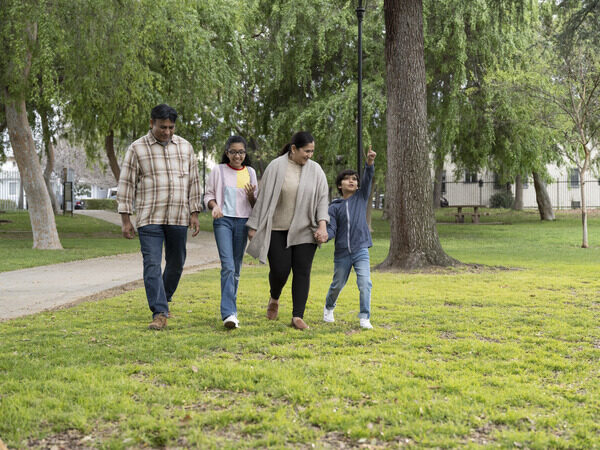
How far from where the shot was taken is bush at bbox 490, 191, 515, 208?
47219 mm

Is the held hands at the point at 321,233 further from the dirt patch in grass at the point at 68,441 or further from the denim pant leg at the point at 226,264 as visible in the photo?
the dirt patch in grass at the point at 68,441

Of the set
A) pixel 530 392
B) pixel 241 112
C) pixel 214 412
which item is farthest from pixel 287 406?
pixel 241 112

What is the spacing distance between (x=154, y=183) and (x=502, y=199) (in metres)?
43.5

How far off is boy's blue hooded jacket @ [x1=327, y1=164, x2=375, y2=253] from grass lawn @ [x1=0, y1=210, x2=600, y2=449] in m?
0.84

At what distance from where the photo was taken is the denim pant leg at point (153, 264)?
6727 mm

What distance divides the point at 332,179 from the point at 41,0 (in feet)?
37.2

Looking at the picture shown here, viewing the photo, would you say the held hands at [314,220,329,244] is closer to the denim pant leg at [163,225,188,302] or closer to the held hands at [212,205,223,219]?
the held hands at [212,205,223,219]

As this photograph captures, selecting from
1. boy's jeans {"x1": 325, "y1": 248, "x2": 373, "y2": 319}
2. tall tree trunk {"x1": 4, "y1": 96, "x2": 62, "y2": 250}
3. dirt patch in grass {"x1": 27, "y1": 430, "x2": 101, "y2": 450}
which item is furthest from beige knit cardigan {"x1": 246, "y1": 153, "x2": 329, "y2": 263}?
tall tree trunk {"x1": 4, "y1": 96, "x2": 62, "y2": 250}

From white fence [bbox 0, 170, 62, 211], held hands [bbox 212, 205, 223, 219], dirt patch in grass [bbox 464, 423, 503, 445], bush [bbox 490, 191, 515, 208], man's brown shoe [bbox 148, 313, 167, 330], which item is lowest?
dirt patch in grass [bbox 464, 423, 503, 445]

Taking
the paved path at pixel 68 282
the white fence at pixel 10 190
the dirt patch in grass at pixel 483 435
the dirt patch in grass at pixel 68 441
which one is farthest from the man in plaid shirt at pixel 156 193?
the white fence at pixel 10 190

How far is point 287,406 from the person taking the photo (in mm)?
4191

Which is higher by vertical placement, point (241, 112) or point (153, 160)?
point (241, 112)

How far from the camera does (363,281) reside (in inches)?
270

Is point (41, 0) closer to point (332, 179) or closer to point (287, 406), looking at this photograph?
point (332, 179)
